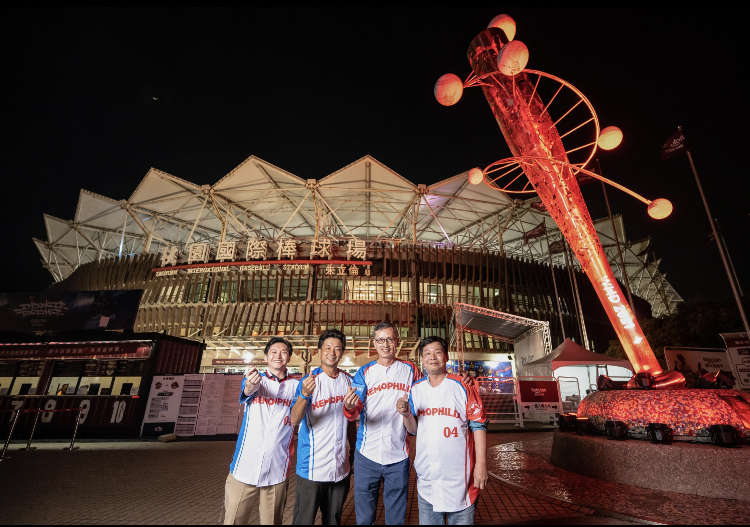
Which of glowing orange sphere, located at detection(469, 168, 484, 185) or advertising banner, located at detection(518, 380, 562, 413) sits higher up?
glowing orange sphere, located at detection(469, 168, 484, 185)

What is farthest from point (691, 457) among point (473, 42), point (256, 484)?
point (473, 42)

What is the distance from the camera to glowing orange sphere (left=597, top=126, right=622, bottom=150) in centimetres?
607

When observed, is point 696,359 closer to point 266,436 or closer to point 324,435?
point 324,435

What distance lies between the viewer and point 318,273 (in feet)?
84.7

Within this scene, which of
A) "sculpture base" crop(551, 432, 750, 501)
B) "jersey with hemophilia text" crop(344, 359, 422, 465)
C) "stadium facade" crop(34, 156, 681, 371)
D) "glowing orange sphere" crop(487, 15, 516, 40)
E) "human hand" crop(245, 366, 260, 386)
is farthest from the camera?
"stadium facade" crop(34, 156, 681, 371)

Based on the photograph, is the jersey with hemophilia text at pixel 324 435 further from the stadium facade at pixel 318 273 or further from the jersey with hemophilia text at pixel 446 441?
the stadium facade at pixel 318 273

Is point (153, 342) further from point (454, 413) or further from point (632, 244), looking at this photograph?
point (632, 244)

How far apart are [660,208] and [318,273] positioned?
2196 cm

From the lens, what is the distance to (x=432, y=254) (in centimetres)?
2738

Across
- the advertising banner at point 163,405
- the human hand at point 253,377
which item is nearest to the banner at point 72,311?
the advertising banner at point 163,405

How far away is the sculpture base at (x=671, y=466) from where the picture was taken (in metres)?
4.25

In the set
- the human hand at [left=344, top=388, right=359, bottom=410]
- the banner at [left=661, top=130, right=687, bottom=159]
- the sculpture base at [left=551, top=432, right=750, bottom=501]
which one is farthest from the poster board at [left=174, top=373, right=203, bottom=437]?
the banner at [left=661, top=130, right=687, bottom=159]

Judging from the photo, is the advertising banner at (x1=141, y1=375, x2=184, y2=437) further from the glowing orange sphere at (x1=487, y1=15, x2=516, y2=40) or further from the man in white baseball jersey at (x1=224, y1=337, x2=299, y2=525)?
the glowing orange sphere at (x1=487, y1=15, x2=516, y2=40)

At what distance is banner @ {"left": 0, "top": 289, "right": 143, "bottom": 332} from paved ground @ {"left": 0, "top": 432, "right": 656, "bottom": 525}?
739cm
